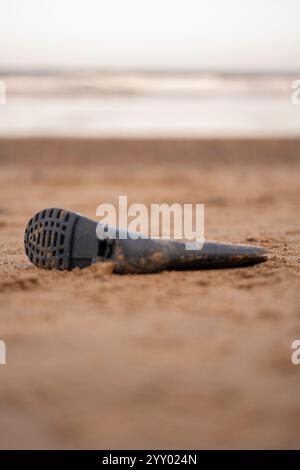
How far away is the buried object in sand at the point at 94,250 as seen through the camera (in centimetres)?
372

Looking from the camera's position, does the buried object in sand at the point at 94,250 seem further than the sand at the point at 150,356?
Yes

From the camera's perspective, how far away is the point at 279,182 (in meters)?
10.2

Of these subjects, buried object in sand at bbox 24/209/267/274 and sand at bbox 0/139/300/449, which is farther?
buried object in sand at bbox 24/209/267/274

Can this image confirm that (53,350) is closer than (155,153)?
Yes

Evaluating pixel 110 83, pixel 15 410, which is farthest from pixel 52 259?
pixel 110 83

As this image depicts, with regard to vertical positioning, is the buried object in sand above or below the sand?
above

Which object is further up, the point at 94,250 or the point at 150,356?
the point at 94,250

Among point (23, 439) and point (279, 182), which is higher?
point (279, 182)

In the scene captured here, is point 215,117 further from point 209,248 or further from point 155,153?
point 209,248

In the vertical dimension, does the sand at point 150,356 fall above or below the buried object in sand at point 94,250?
below

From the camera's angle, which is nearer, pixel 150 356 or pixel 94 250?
pixel 150 356

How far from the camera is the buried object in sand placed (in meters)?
3.72

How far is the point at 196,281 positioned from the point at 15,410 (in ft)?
5.56

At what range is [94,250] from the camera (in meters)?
3.76
